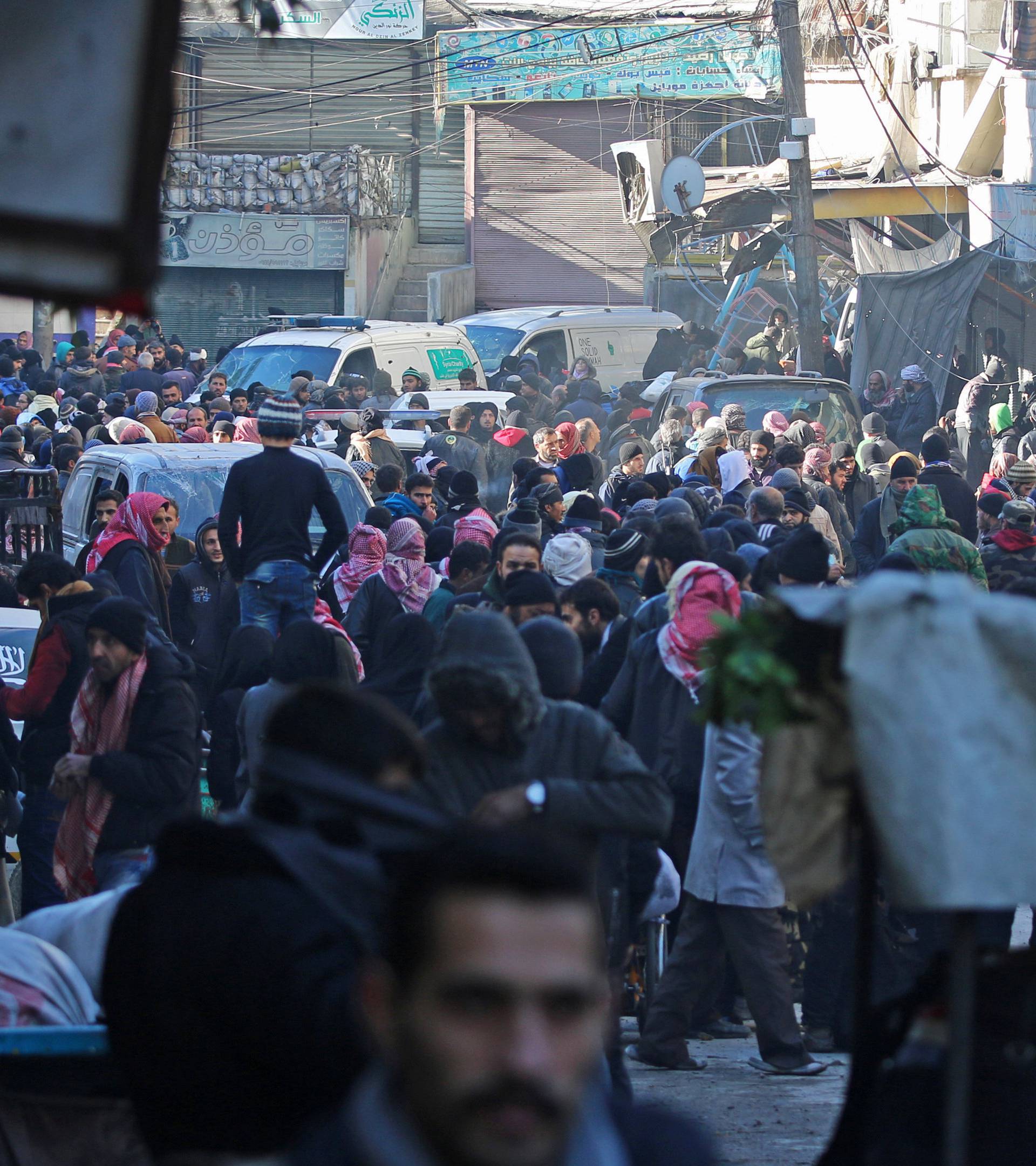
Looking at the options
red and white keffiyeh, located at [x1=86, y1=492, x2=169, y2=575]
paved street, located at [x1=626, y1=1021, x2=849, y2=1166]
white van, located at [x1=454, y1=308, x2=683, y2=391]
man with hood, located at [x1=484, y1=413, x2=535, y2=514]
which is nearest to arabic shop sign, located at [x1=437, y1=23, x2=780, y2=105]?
white van, located at [x1=454, y1=308, x2=683, y2=391]

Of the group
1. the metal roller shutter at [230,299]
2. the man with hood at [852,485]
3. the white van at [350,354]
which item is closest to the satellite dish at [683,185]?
the white van at [350,354]

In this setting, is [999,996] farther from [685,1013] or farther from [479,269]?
[479,269]

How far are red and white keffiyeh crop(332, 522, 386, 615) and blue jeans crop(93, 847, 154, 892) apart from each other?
3403 mm

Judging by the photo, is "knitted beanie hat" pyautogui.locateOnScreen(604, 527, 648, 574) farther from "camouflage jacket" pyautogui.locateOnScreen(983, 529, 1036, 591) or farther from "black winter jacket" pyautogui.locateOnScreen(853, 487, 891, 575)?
"black winter jacket" pyautogui.locateOnScreen(853, 487, 891, 575)

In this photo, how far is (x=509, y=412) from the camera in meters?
17.3

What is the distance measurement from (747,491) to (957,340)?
11517 millimetres

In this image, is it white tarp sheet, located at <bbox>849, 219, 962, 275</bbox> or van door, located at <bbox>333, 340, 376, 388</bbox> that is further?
white tarp sheet, located at <bbox>849, 219, 962, 275</bbox>

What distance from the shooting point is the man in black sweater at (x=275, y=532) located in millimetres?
8086

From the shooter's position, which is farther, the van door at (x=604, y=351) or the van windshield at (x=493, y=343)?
the van door at (x=604, y=351)

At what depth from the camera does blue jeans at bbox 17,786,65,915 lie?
6.52 m

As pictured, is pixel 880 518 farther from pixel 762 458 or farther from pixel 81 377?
pixel 81 377

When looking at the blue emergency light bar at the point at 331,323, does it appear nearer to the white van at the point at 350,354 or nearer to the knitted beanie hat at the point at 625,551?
the white van at the point at 350,354

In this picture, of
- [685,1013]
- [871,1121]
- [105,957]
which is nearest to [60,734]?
[685,1013]

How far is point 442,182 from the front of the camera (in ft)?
122
